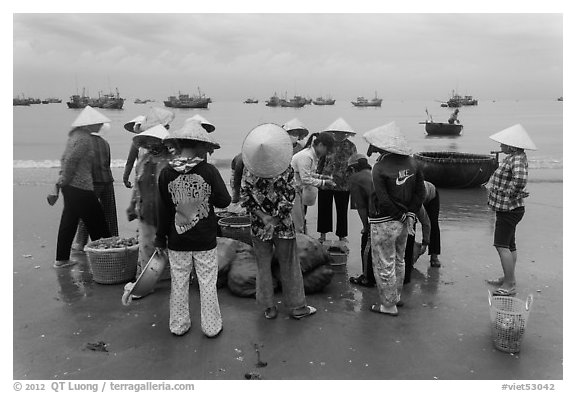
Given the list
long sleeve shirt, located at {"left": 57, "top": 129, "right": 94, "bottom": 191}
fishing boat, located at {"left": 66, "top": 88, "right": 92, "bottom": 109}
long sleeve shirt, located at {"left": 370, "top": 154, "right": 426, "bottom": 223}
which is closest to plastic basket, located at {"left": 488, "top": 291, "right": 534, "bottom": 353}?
long sleeve shirt, located at {"left": 370, "top": 154, "right": 426, "bottom": 223}

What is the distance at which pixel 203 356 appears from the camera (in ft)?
11.9

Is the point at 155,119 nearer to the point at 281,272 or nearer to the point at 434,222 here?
the point at 281,272

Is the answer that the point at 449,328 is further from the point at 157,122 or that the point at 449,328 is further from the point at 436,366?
the point at 157,122

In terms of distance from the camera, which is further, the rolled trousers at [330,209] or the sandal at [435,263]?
the rolled trousers at [330,209]

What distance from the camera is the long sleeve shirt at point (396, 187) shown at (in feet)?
13.6

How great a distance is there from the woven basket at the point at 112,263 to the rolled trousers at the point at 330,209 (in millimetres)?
2482

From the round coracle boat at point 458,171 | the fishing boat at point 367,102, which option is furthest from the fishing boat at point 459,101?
the round coracle boat at point 458,171

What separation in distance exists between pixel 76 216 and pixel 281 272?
2.65m

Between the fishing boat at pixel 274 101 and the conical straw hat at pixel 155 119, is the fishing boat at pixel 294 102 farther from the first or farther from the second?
the conical straw hat at pixel 155 119

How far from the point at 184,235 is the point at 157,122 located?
1.74 meters

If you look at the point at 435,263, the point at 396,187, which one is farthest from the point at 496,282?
the point at 396,187

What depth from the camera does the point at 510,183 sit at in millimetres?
4652
